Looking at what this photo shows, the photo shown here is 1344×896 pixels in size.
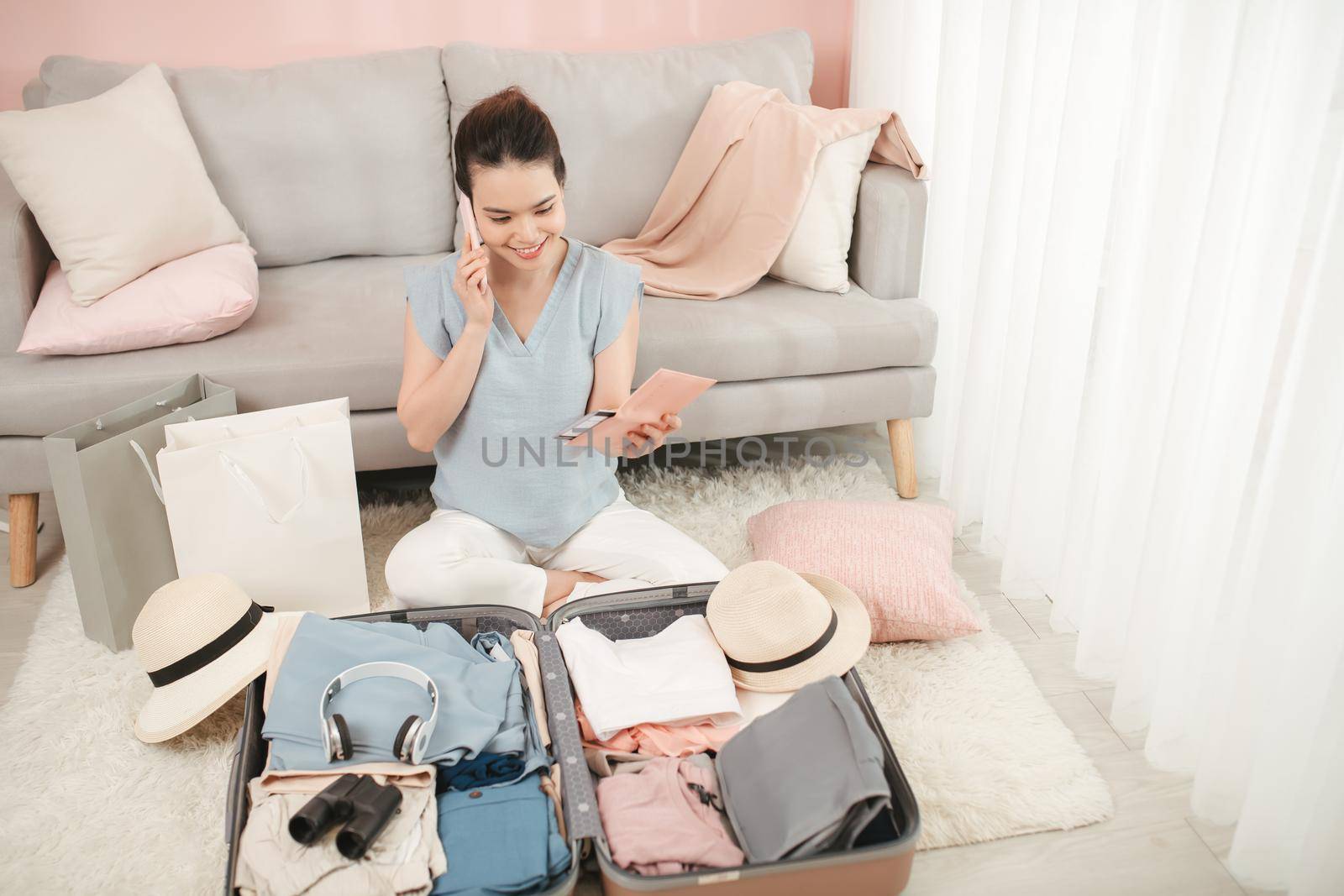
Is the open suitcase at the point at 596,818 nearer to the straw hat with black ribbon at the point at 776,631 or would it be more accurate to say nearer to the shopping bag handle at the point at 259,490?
the straw hat with black ribbon at the point at 776,631

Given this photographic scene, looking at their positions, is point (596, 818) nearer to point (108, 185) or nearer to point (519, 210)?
point (519, 210)

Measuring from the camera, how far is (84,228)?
1.92m

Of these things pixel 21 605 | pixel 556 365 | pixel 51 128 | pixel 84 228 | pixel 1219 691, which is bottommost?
pixel 21 605

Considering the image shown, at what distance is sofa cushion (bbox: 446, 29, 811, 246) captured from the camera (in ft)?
7.83

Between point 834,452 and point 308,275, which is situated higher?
point 308,275

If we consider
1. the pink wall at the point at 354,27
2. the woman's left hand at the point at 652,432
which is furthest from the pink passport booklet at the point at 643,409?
the pink wall at the point at 354,27

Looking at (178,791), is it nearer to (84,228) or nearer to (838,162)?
(84,228)

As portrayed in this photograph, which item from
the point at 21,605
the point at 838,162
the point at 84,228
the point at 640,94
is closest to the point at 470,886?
the point at 21,605

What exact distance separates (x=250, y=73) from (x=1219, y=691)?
2.29 metres

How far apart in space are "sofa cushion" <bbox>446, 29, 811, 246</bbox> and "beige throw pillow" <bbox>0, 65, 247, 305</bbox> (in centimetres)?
62

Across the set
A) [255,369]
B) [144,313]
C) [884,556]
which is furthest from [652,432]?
[144,313]

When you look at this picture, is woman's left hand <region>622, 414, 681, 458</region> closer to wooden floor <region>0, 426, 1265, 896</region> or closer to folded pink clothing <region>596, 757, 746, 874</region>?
folded pink clothing <region>596, 757, 746, 874</region>

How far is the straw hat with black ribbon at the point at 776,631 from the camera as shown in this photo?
1444 millimetres

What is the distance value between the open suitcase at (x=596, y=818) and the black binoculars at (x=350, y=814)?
97mm
